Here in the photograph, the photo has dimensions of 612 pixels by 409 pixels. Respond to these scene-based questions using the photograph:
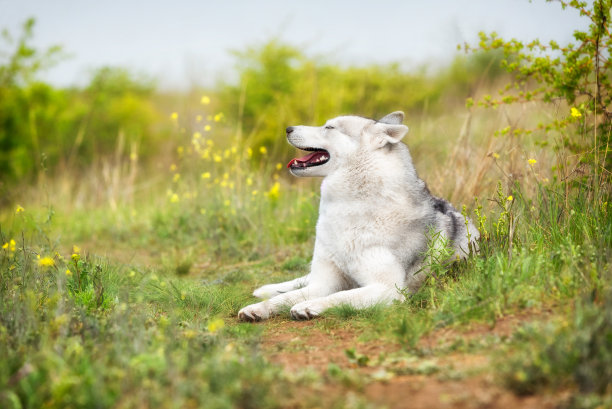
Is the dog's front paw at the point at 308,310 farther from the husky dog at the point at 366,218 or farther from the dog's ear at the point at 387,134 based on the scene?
the dog's ear at the point at 387,134

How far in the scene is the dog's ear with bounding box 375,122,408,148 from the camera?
4.93 m

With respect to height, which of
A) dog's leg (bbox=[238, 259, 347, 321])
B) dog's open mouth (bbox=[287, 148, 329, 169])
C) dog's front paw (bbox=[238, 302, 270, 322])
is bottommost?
dog's front paw (bbox=[238, 302, 270, 322])

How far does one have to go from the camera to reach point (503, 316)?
3602mm

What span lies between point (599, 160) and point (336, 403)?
3.81 metres

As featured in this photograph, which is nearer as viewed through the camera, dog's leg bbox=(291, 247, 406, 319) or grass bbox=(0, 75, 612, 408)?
grass bbox=(0, 75, 612, 408)

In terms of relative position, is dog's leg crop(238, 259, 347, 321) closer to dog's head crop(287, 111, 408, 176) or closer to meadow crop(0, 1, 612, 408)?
meadow crop(0, 1, 612, 408)

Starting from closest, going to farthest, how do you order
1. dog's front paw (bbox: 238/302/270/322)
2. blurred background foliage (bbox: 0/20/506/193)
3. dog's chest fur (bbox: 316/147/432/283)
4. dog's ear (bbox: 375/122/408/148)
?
dog's front paw (bbox: 238/302/270/322) → dog's chest fur (bbox: 316/147/432/283) → dog's ear (bbox: 375/122/408/148) → blurred background foliage (bbox: 0/20/506/193)

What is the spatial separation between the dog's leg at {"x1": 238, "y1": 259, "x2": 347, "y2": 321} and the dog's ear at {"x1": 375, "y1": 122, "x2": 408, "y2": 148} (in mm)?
1172

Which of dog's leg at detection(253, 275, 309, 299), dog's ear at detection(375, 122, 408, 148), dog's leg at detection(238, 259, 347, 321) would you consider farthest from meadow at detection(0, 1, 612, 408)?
dog's ear at detection(375, 122, 408, 148)

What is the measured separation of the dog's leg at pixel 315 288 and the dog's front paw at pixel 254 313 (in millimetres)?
13

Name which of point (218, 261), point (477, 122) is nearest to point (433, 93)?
point (477, 122)

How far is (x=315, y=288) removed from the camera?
16.4ft

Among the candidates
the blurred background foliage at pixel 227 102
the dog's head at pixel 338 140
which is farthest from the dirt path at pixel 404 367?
the blurred background foliage at pixel 227 102

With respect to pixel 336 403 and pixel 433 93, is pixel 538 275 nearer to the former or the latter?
pixel 336 403
